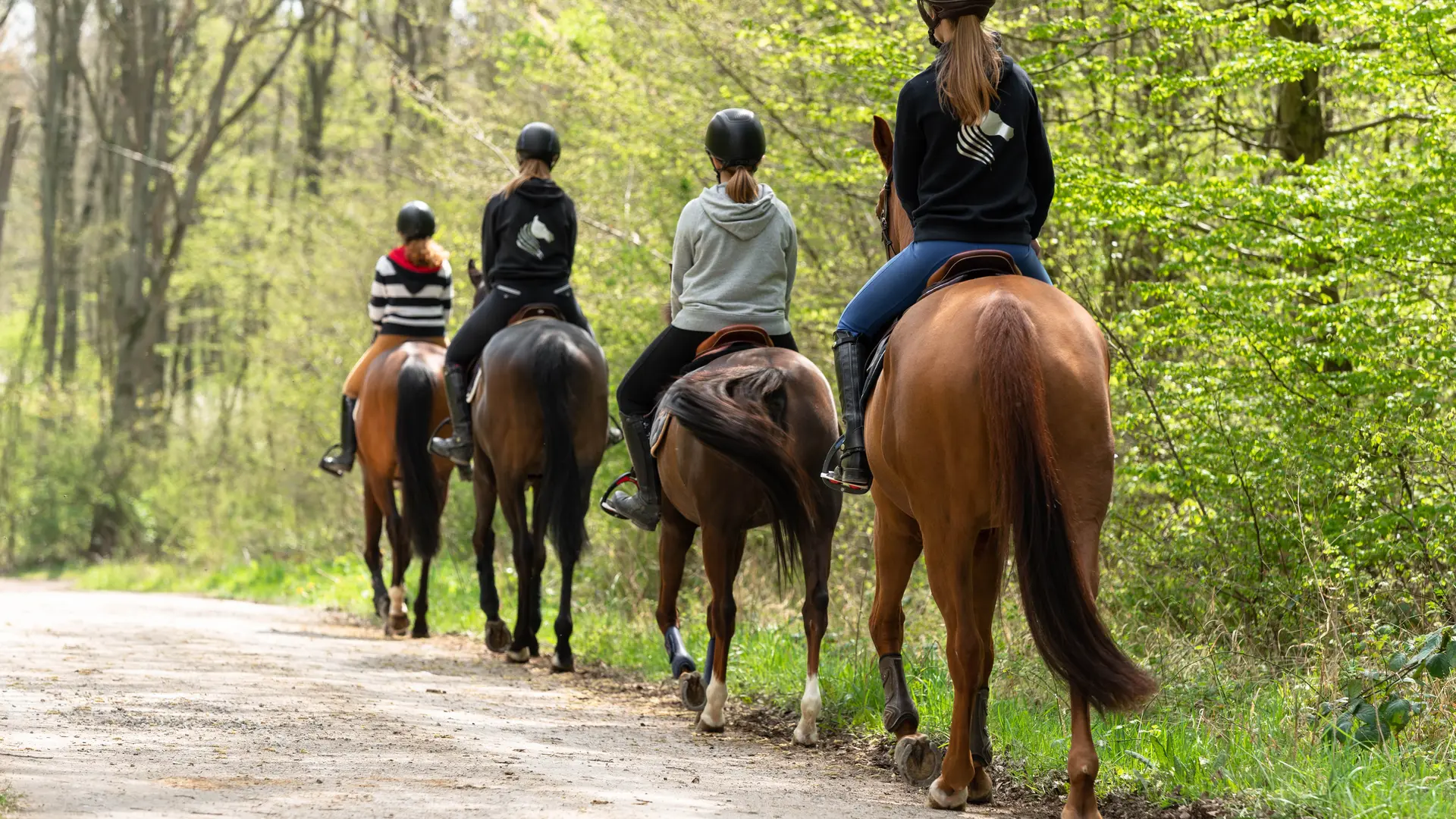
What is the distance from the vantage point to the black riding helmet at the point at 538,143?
31.8 feet

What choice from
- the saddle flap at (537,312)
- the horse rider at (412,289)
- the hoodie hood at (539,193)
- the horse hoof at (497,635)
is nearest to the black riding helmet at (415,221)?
the horse rider at (412,289)

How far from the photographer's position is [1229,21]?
26.7ft

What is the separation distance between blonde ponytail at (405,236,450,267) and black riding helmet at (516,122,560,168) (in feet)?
7.35

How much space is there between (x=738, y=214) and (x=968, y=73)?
90.4 inches

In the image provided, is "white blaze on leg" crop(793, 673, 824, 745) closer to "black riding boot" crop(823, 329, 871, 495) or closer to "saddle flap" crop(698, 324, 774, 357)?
"black riding boot" crop(823, 329, 871, 495)

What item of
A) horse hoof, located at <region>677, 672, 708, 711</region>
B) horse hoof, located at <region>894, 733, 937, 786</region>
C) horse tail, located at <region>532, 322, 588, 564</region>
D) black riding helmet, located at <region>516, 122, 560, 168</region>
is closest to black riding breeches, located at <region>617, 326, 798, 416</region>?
horse hoof, located at <region>677, 672, 708, 711</region>

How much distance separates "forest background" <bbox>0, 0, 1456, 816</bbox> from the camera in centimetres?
579

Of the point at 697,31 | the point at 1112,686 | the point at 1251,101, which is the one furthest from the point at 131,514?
the point at 1112,686

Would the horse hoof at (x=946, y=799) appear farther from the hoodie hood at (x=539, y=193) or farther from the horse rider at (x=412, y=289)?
Answer: the horse rider at (x=412, y=289)

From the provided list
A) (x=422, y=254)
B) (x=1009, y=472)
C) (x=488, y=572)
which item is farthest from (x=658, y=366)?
(x=422, y=254)

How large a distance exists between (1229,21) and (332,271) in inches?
597

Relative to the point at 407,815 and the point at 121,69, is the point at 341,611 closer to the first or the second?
the point at 407,815

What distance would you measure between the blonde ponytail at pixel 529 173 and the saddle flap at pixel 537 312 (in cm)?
76

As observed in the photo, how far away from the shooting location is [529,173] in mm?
9781
